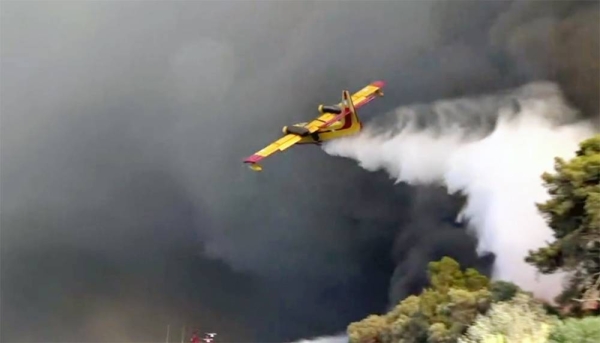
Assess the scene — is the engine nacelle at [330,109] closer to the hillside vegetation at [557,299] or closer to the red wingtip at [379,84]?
the red wingtip at [379,84]

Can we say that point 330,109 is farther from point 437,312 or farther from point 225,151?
point 437,312

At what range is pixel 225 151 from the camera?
335cm

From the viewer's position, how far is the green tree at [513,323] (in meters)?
2.29

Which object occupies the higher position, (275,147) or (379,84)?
(379,84)

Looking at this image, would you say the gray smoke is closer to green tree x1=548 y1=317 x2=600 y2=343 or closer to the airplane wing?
the airplane wing

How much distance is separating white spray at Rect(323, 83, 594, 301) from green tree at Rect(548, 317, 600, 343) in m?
0.85

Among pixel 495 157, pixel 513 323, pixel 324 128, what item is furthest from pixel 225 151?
pixel 513 323

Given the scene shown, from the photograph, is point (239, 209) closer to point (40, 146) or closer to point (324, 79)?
point (324, 79)

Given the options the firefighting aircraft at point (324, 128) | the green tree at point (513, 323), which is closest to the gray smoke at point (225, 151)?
the firefighting aircraft at point (324, 128)

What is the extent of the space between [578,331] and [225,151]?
1.81m

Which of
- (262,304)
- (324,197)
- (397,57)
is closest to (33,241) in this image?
(262,304)

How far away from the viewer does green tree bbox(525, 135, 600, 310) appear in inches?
92.0

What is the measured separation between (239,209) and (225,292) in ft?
1.32

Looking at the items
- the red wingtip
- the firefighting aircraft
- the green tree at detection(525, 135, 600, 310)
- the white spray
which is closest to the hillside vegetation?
the green tree at detection(525, 135, 600, 310)
